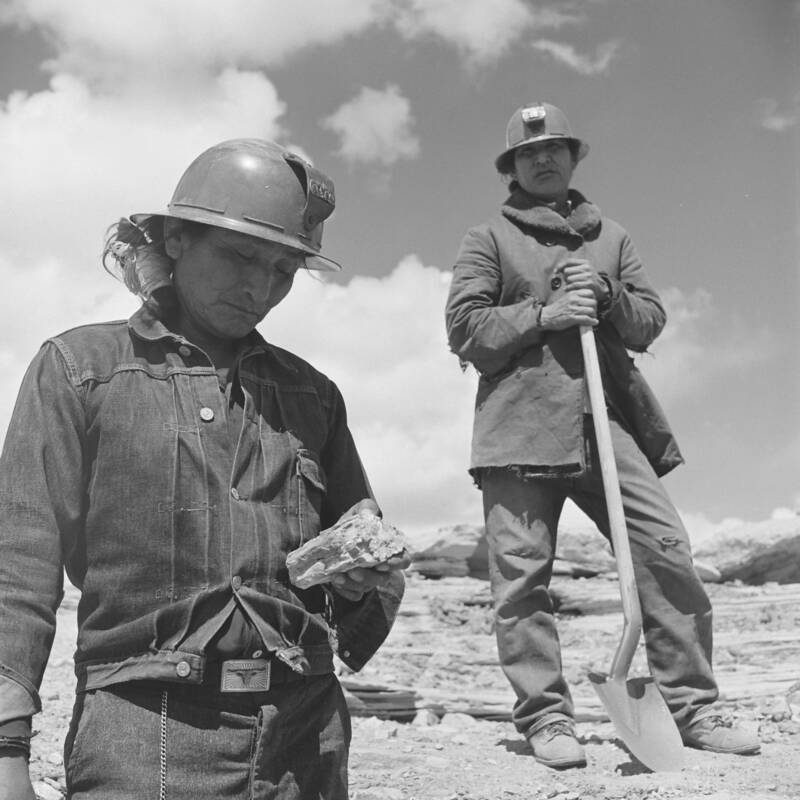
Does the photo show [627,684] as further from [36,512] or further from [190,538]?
[36,512]

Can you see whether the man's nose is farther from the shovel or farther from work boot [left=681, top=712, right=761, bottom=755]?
work boot [left=681, top=712, right=761, bottom=755]

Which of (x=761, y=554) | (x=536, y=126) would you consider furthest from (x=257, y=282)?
(x=761, y=554)

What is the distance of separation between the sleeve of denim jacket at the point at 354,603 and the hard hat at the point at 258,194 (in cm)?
49

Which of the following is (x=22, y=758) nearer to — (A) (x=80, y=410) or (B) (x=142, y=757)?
(B) (x=142, y=757)

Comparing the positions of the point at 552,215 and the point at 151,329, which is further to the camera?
the point at 552,215

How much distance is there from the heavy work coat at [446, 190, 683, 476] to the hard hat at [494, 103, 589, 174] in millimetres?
260

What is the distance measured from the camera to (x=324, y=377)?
2.51m

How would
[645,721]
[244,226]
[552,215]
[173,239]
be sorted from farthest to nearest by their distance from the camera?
[552,215]
[645,721]
[173,239]
[244,226]

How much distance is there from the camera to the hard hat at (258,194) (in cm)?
225

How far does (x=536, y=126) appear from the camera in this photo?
4988 millimetres

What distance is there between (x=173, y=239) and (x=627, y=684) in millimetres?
2804

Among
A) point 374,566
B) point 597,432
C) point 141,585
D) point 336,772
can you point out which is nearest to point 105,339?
point 141,585

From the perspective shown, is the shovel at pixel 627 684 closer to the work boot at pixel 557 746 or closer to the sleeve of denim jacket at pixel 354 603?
the work boot at pixel 557 746

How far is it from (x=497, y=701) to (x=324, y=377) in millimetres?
4339
